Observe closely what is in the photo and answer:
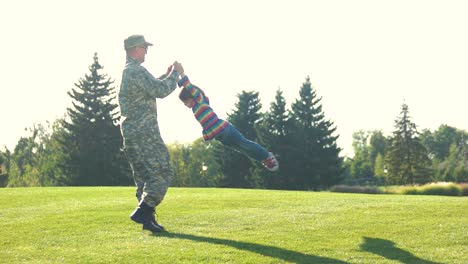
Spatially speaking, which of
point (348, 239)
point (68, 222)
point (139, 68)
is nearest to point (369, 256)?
point (348, 239)

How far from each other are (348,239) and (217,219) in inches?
100

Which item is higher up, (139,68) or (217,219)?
(139,68)

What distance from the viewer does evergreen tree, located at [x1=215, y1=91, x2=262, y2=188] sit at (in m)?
59.8

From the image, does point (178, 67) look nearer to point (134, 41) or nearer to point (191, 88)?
point (191, 88)

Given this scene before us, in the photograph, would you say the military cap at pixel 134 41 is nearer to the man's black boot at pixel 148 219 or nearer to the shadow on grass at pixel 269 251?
the man's black boot at pixel 148 219

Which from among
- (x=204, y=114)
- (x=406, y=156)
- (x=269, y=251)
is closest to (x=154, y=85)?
(x=204, y=114)

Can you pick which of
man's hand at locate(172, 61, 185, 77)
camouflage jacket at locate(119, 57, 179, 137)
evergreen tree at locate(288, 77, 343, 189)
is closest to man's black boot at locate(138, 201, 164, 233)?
camouflage jacket at locate(119, 57, 179, 137)

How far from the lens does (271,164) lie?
24.8 ft

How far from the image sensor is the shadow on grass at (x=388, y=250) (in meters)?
5.35

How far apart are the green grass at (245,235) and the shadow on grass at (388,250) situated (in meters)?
0.01

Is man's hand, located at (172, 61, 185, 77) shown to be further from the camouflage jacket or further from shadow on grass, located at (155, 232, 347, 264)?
shadow on grass, located at (155, 232, 347, 264)

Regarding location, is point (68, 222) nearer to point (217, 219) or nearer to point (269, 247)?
point (217, 219)

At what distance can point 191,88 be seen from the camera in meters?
7.60

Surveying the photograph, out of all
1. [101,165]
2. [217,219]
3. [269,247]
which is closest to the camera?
[269,247]
